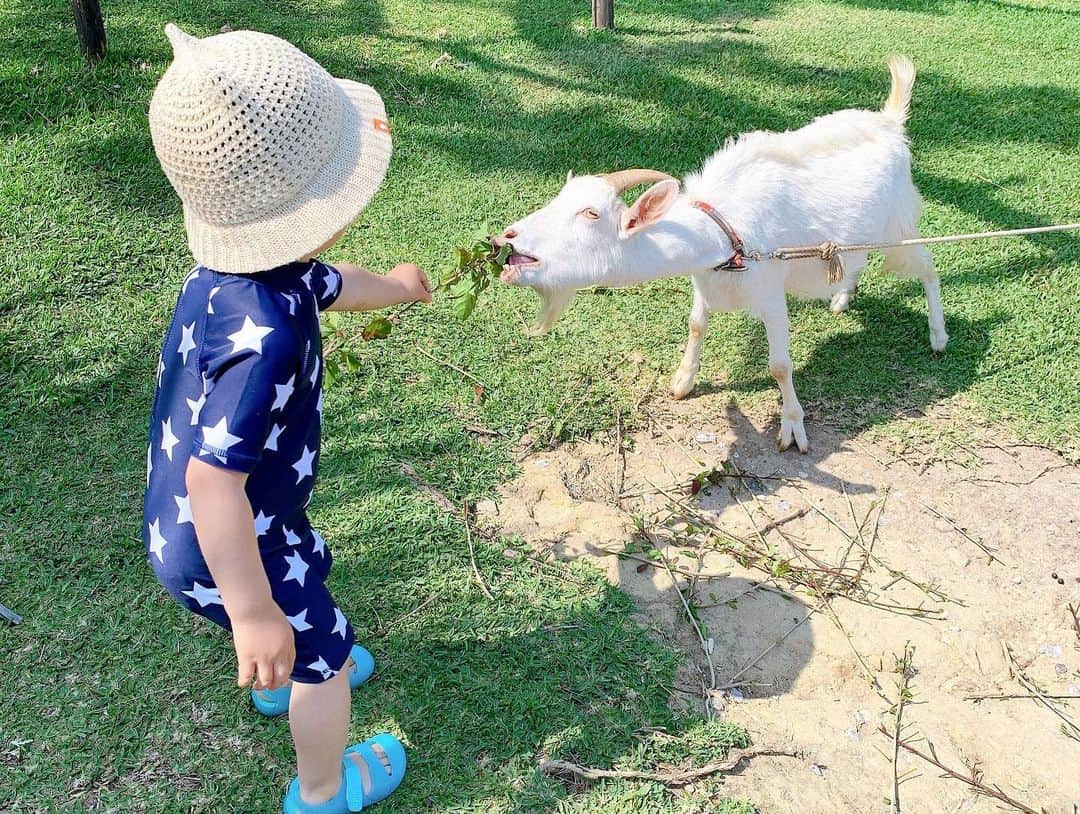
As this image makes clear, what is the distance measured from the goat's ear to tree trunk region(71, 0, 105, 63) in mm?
4080

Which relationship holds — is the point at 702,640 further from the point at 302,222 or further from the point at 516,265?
the point at 302,222

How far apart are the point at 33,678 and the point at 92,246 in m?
2.44

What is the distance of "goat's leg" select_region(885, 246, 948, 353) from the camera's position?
414 centimetres

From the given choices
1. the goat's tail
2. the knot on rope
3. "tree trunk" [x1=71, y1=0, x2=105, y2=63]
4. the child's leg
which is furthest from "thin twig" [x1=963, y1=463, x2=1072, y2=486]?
"tree trunk" [x1=71, y1=0, x2=105, y2=63]

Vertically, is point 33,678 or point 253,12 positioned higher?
point 253,12

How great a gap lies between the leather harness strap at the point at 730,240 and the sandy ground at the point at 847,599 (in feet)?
2.50

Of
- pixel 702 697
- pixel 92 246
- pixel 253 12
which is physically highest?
pixel 253 12

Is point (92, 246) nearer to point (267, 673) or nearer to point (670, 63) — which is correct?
point (267, 673)

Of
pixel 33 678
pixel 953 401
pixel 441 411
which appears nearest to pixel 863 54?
pixel 953 401

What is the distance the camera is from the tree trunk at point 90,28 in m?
5.50

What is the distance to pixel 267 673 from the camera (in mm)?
1832

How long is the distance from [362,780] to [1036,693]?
1.99m

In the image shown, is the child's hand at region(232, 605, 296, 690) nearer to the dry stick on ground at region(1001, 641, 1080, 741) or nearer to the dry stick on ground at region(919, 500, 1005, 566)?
the dry stick on ground at region(1001, 641, 1080, 741)

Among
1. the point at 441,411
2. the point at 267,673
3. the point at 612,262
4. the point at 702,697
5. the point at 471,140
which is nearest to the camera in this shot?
the point at 267,673
